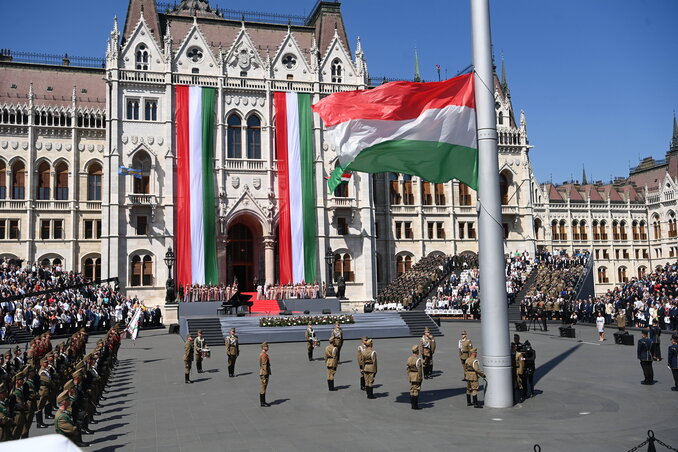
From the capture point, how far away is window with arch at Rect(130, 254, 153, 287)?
4966 cm

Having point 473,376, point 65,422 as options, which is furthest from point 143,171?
point 65,422

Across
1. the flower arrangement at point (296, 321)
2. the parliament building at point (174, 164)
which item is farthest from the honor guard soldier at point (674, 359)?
the parliament building at point (174, 164)

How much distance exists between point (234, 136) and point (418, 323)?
24956mm

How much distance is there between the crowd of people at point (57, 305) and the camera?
35906mm

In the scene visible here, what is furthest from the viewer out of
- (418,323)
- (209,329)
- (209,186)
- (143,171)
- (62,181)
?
(62,181)

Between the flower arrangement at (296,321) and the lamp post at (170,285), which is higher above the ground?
the lamp post at (170,285)

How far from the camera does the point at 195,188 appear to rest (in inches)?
1980

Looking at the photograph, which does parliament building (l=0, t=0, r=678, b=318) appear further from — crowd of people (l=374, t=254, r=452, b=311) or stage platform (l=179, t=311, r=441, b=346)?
stage platform (l=179, t=311, r=441, b=346)

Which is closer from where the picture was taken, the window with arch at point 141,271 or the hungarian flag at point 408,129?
the hungarian flag at point 408,129

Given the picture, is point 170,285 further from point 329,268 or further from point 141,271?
point 329,268

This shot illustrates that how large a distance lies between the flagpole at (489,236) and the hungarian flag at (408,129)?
0.39m

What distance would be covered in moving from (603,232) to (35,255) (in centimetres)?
6048

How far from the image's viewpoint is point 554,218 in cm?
7138

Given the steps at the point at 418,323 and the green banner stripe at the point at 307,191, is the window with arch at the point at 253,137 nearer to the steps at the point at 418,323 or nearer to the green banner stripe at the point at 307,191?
the green banner stripe at the point at 307,191
